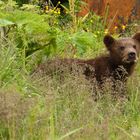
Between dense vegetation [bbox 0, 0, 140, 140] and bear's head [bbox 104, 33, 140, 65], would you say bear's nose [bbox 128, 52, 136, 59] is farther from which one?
dense vegetation [bbox 0, 0, 140, 140]

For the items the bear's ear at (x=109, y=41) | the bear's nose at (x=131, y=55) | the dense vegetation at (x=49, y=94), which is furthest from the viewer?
the bear's ear at (x=109, y=41)

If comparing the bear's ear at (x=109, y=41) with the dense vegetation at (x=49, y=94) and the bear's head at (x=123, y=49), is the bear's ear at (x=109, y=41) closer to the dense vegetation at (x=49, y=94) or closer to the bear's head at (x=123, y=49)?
the bear's head at (x=123, y=49)

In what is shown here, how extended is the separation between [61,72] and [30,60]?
810mm

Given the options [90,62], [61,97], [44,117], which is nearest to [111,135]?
[44,117]

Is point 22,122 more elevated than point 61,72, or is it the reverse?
point 22,122

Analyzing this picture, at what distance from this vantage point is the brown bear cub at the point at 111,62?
9.01 meters

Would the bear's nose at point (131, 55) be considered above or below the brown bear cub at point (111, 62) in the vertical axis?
above

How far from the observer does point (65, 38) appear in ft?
32.8

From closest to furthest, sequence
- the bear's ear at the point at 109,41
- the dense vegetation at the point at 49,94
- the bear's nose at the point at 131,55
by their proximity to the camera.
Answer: the dense vegetation at the point at 49,94, the bear's nose at the point at 131,55, the bear's ear at the point at 109,41

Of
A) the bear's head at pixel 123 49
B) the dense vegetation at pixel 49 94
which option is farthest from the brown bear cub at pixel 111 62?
the dense vegetation at pixel 49 94

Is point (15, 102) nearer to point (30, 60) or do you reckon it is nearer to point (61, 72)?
point (61, 72)

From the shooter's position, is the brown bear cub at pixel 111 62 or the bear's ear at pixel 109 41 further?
the bear's ear at pixel 109 41

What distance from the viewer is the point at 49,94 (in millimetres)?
6621

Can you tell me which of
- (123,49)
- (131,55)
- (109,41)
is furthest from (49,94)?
(109,41)
